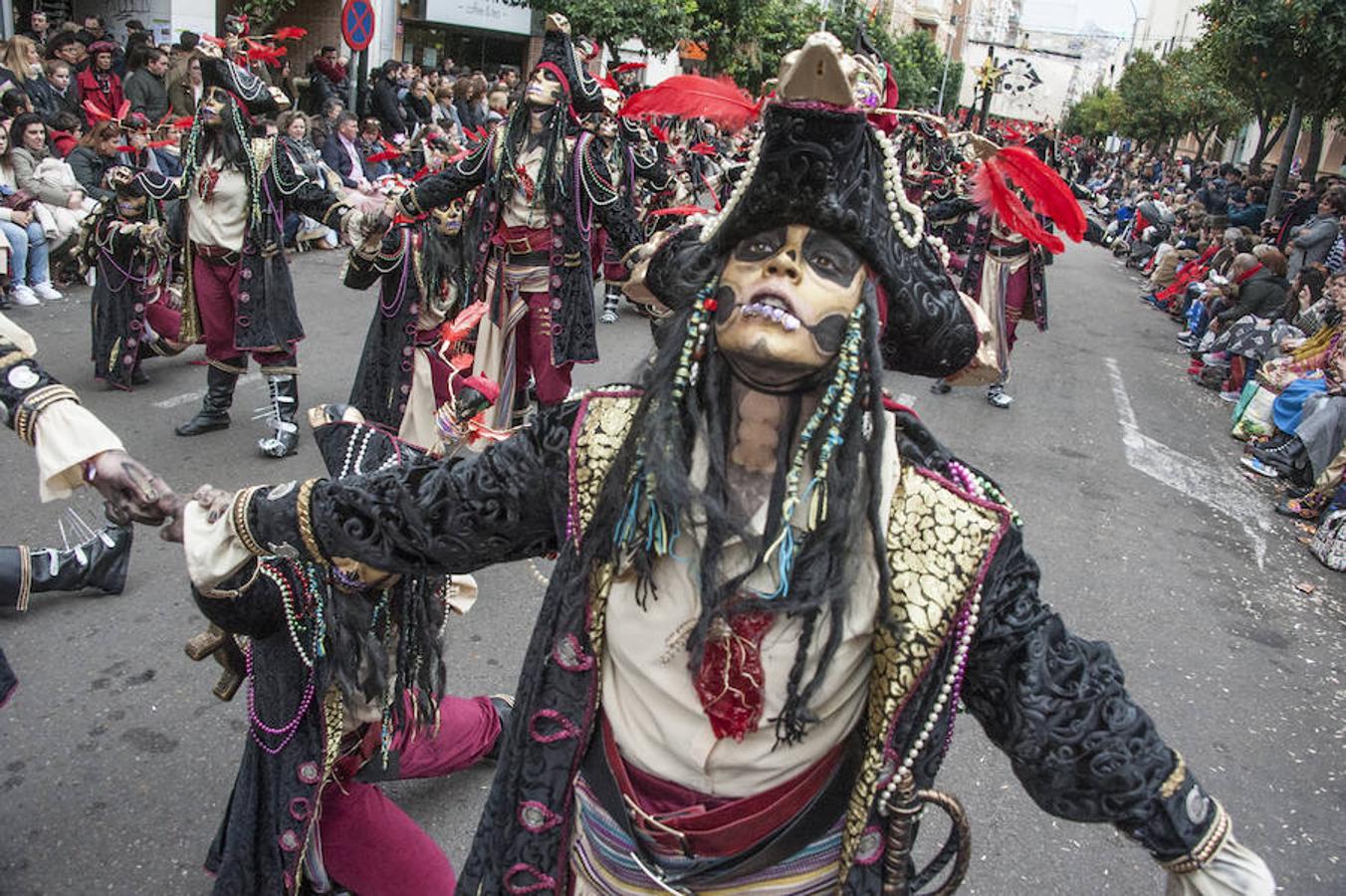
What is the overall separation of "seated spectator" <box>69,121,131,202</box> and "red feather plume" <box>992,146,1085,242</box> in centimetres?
1012

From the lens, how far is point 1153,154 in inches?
1663

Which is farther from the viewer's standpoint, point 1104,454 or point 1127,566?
point 1104,454

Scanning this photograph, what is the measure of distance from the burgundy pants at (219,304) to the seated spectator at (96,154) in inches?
185

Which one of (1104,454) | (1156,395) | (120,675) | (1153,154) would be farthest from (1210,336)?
(1153,154)

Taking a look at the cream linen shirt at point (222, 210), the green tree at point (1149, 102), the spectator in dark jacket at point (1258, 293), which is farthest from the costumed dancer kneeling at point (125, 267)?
the green tree at point (1149, 102)

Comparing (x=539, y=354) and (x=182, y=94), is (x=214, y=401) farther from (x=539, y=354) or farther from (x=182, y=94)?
(x=182, y=94)

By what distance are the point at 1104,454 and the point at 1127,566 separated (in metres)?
2.33

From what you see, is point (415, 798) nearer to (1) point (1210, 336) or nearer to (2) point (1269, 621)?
(2) point (1269, 621)

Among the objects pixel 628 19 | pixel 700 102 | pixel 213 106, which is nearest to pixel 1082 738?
pixel 700 102

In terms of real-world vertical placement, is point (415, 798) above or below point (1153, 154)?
below

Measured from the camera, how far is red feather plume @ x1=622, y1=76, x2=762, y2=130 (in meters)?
2.05

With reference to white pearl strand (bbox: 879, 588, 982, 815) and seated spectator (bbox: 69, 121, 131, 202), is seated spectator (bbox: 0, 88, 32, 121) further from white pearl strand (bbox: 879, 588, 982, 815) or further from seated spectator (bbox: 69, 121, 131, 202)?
white pearl strand (bbox: 879, 588, 982, 815)

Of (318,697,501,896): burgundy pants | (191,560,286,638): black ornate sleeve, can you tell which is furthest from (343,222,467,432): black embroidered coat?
(191,560,286,638): black ornate sleeve

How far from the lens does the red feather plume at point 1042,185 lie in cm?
189
